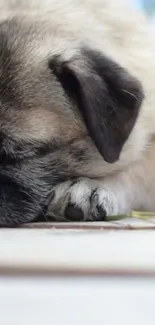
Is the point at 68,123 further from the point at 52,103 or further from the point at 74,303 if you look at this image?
the point at 74,303

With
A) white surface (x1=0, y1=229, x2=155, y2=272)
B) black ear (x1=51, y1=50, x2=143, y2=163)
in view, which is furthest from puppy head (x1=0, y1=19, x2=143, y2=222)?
white surface (x1=0, y1=229, x2=155, y2=272)

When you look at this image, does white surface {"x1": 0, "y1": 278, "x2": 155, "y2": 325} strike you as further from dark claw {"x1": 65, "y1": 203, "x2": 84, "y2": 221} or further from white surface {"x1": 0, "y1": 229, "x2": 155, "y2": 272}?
dark claw {"x1": 65, "y1": 203, "x2": 84, "y2": 221}

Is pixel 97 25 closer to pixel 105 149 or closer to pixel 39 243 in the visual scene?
pixel 105 149

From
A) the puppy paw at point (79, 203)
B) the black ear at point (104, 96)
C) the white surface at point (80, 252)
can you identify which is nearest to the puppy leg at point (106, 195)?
the puppy paw at point (79, 203)

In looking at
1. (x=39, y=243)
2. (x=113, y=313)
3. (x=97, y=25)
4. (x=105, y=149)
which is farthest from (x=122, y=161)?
(x=113, y=313)

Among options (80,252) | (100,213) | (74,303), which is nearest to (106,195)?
(100,213)

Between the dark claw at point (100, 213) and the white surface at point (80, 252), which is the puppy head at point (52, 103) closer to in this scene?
the dark claw at point (100, 213)
